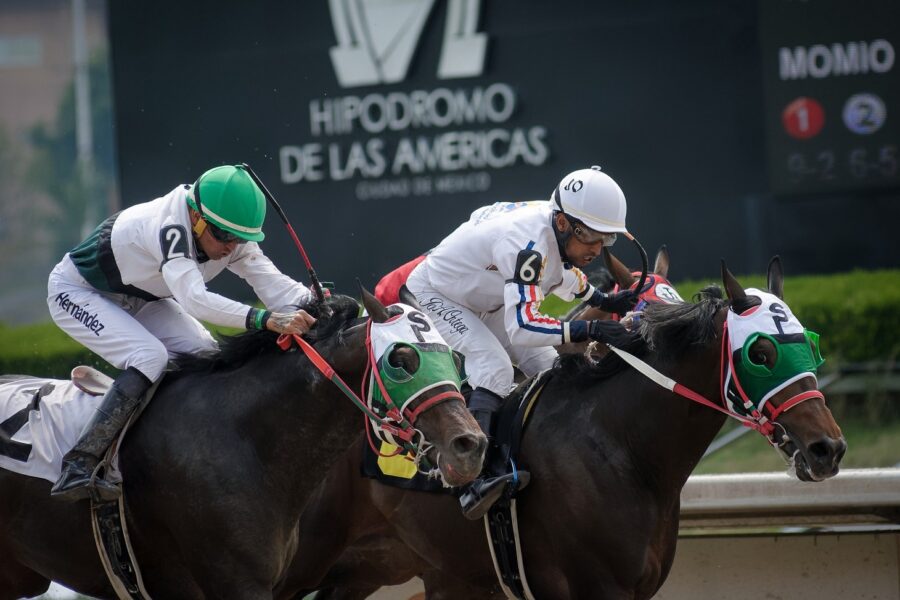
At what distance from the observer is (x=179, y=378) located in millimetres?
4715

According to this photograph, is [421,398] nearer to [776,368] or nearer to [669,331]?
[669,331]

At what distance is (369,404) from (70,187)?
45.5 ft

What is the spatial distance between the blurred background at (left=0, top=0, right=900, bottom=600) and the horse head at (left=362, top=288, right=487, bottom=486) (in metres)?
4.71

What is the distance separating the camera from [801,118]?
8.64m

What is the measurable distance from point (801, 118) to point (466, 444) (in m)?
5.33

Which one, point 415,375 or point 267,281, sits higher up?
point 267,281

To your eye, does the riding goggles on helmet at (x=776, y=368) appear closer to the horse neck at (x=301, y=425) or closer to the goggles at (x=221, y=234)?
the horse neck at (x=301, y=425)

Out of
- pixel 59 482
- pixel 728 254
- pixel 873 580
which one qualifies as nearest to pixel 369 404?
pixel 59 482

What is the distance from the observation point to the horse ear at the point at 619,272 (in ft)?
17.7

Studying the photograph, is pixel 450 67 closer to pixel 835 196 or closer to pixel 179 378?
pixel 835 196

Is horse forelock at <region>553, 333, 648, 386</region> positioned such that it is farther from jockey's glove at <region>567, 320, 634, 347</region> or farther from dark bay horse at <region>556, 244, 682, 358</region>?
dark bay horse at <region>556, 244, 682, 358</region>

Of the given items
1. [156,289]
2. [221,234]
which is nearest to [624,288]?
[221,234]

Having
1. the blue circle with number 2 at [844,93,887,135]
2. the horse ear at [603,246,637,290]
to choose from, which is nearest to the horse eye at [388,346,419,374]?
the horse ear at [603,246,637,290]

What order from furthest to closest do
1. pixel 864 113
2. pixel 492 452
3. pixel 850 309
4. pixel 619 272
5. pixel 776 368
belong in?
pixel 850 309
pixel 864 113
pixel 619 272
pixel 492 452
pixel 776 368
